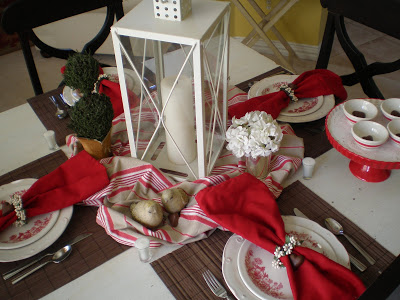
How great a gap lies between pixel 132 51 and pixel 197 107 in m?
0.21

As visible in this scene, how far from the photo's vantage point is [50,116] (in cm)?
140

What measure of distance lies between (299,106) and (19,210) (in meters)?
0.90

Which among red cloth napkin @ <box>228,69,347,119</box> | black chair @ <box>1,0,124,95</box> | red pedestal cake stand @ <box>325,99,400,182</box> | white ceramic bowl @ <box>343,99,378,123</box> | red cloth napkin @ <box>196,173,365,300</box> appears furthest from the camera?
black chair @ <box>1,0,124,95</box>

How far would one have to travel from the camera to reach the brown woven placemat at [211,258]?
878 mm

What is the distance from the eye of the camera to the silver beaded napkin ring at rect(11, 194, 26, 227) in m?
0.99

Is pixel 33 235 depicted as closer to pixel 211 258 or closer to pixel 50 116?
pixel 211 258

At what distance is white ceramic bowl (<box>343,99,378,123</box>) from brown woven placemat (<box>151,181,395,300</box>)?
259 mm

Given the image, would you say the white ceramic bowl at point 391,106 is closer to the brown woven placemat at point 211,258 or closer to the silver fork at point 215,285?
the brown woven placemat at point 211,258

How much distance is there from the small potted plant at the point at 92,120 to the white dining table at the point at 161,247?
0.53 ft

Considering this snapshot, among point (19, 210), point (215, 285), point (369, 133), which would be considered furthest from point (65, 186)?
point (369, 133)

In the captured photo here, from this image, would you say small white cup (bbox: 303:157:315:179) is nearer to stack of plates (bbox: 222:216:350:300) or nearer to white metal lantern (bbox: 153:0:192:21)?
stack of plates (bbox: 222:216:350:300)

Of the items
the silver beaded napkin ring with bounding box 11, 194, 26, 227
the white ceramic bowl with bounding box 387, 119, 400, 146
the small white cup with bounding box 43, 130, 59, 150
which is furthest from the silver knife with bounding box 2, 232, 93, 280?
the white ceramic bowl with bounding box 387, 119, 400, 146

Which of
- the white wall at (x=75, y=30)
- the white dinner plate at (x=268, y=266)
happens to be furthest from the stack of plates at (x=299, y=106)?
the white wall at (x=75, y=30)

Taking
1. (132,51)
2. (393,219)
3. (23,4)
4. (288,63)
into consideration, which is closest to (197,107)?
(132,51)
